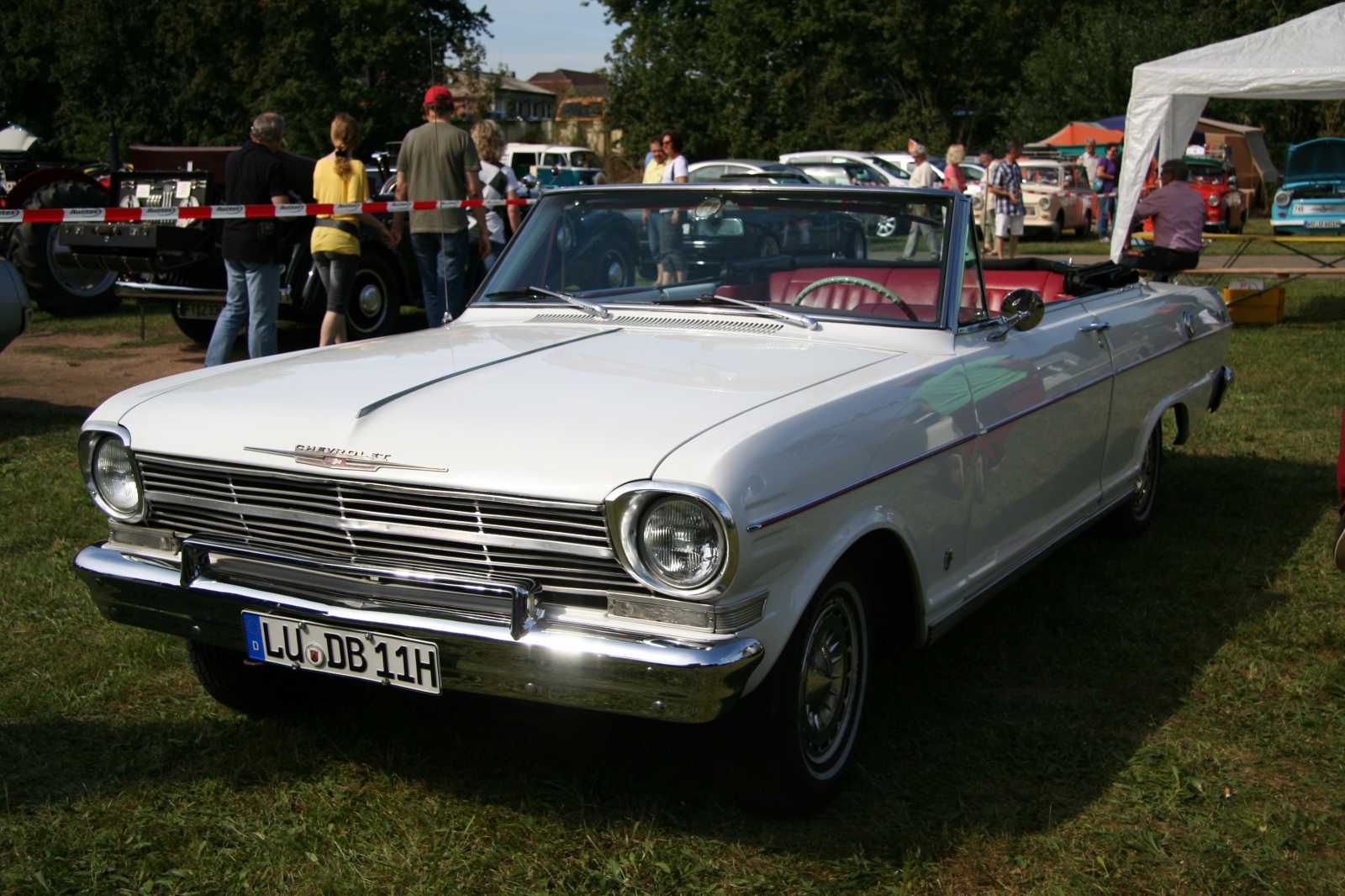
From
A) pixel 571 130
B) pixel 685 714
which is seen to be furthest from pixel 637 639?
pixel 571 130

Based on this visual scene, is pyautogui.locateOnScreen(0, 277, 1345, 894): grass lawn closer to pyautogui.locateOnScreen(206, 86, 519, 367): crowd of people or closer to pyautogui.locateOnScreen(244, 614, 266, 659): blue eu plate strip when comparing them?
pyautogui.locateOnScreen(244, 614, 266, 659): blue eu plate strip

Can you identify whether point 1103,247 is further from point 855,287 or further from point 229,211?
point 855,287

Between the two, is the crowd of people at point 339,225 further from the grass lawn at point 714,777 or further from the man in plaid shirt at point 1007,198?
the man in plaid shirt at point 1007,198

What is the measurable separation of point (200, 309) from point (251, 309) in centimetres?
245

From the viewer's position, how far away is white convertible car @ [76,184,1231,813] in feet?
8.33

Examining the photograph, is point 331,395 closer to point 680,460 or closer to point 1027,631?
point 680,460

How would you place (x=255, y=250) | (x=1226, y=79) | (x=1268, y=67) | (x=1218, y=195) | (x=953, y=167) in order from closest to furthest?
(x=255, y=250), (x=1268, y=67), (x=1226, y=79), (x=953, y=167), (x=1218, y=195)

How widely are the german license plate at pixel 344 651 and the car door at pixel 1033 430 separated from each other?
1618 millimetres

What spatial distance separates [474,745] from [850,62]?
45.5m

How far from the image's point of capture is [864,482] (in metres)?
2.90

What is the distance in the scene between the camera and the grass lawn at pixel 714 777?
2775 millimetres

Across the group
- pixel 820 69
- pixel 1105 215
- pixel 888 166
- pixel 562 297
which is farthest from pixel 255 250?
pixel 820 69

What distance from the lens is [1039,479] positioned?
12.9 feet

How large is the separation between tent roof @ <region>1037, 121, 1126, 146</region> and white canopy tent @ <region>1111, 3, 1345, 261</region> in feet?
65.8
